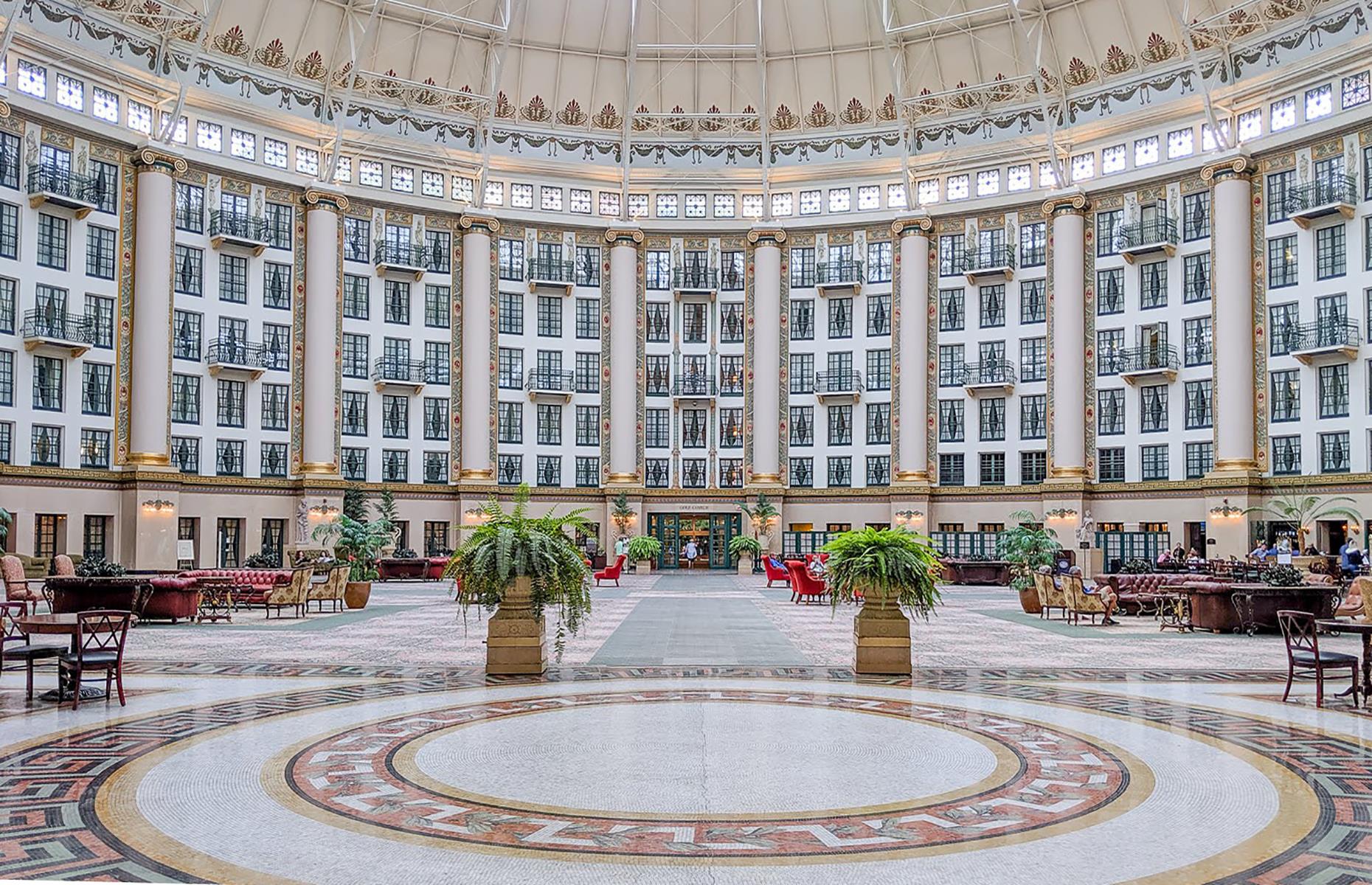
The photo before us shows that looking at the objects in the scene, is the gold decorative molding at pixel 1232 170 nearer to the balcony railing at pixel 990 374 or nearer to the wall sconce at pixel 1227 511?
the balcony railing at pixel 990 374

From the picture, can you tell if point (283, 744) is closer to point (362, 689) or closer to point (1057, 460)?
point (362, 689)

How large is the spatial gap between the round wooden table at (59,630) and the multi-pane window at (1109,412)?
40708 millimetres

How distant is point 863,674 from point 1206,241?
3557cm

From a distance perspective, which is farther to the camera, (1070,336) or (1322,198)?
(1070,336)

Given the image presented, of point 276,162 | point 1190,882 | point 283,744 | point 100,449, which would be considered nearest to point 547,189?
point 276,162

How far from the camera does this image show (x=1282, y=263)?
39.2 meters

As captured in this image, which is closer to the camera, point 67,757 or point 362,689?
point 67,757

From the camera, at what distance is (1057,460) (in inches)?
1757

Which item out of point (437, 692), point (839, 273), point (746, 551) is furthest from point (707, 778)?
point (839, 273)

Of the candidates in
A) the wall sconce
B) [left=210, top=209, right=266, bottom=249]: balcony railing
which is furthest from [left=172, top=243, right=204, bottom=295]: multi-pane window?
the wall sconce

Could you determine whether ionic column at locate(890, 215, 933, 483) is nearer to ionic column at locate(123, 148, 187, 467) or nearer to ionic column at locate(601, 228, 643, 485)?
ionic column at locate(601, 228, 643, 485)

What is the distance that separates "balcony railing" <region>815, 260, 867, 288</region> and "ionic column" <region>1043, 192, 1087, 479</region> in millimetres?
8613

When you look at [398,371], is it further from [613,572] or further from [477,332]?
[613,572]

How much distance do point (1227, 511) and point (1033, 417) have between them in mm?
9309
